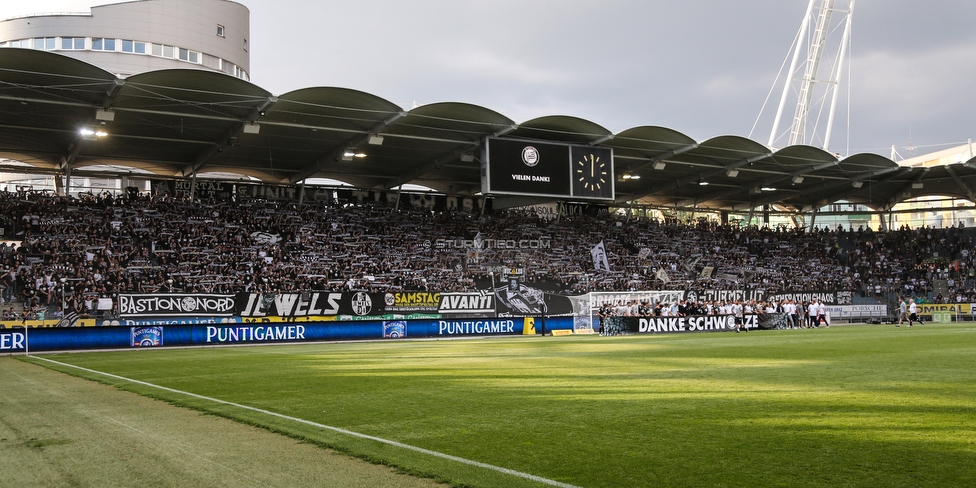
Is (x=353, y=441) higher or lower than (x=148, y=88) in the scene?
lower

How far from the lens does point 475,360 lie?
1944cm

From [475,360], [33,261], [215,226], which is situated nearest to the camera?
[475,360]

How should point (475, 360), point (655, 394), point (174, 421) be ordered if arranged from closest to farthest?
point (174, 421) < point (655, 394) < point (475, 360)

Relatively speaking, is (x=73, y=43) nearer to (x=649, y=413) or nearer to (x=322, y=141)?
(x=322, y=141)

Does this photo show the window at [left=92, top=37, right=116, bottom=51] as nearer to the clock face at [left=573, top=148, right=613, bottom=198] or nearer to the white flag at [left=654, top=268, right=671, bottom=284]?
the clock face at [left=573, top=148, right=613, bottom=198]

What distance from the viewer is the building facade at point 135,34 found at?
60.1 meters

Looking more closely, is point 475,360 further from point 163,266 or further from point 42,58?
point 163,266

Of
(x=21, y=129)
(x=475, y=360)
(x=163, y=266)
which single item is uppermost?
(x=21, y=129)

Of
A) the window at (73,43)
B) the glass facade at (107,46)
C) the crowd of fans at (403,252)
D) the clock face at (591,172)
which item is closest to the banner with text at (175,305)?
the crowd of fans at (403,252)

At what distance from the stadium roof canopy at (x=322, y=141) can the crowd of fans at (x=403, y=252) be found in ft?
10.1

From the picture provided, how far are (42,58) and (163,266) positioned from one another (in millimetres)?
12302

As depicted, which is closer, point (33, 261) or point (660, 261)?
point (33, 261)

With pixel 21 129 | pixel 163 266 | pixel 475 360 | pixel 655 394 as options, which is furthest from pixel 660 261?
pixel 655 394

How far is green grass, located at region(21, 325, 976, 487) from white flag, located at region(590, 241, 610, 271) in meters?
31.8
